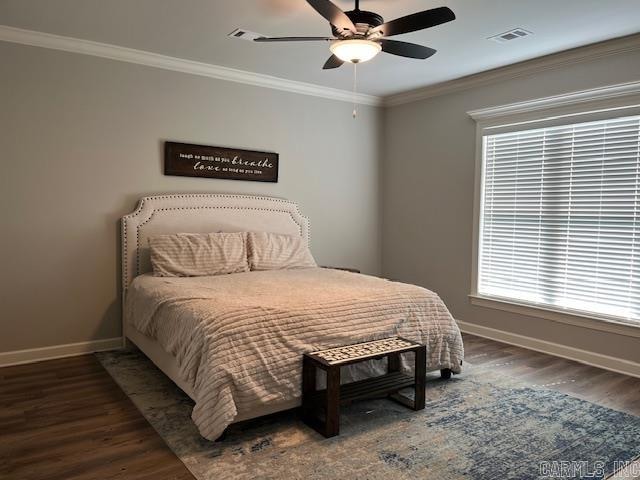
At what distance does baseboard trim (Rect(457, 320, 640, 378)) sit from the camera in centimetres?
374

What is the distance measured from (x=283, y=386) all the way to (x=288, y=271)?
1.65 m

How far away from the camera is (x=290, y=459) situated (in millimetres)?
2387

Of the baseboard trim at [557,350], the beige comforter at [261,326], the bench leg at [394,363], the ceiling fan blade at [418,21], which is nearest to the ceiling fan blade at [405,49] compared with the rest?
the ceiling fan blade at [418,21]

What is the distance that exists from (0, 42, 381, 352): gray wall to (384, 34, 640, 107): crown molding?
5.28 ft

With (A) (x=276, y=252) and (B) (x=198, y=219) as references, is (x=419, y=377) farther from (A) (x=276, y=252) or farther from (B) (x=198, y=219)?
(B) (x=198, y=219)

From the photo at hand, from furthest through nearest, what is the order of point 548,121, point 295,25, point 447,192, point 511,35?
1. point 447,192
2. point 548,121
3. point 511,35
4. point 295,25

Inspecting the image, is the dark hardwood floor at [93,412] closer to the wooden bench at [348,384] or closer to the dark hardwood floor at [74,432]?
the dark hardwood floor at [74,432]

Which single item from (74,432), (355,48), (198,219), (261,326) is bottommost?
(74,432)

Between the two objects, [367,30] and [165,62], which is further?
[165,62]

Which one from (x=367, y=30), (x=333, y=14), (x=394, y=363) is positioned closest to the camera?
(x=333, y=14)

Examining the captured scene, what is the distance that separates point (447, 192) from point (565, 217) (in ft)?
4.18

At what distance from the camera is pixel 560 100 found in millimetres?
Answer: 4082

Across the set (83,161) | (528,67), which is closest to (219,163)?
(83,161)

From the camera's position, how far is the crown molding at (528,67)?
12.1ft
